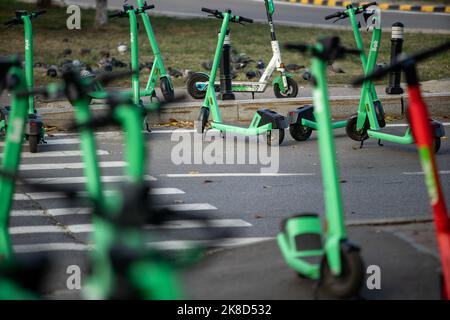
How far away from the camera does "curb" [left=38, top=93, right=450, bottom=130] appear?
13.2 m

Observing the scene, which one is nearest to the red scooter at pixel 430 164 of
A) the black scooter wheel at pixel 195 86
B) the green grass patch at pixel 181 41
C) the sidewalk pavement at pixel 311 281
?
the sidewalk pavement at pixel 311 281

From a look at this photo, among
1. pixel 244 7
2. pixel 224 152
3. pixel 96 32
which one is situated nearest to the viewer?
pixel 224 152

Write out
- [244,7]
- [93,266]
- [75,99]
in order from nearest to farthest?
[93,266], [75,99], [244,7]

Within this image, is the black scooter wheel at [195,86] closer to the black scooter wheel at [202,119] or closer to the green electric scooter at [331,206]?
the black scooter wheel at [202,119]

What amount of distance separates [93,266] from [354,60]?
15422mm

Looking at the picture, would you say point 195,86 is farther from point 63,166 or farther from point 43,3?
point 43,3

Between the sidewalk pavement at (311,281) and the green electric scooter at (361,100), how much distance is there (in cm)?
447

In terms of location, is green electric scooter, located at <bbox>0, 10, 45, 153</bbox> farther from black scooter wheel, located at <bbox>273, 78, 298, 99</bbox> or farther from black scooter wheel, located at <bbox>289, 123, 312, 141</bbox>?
black scooter wheel, located at <bbox>273, 78, 298, 99</bbox>

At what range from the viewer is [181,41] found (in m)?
21.3

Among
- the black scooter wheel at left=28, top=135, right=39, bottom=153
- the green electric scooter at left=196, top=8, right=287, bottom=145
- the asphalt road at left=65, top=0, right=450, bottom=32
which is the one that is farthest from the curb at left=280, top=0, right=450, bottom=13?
the black scooter wheel at left=28, top=135, right=39, bottom=153

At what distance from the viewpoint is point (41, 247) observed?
7.26 meters

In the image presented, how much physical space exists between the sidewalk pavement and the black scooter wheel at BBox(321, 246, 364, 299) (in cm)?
9
